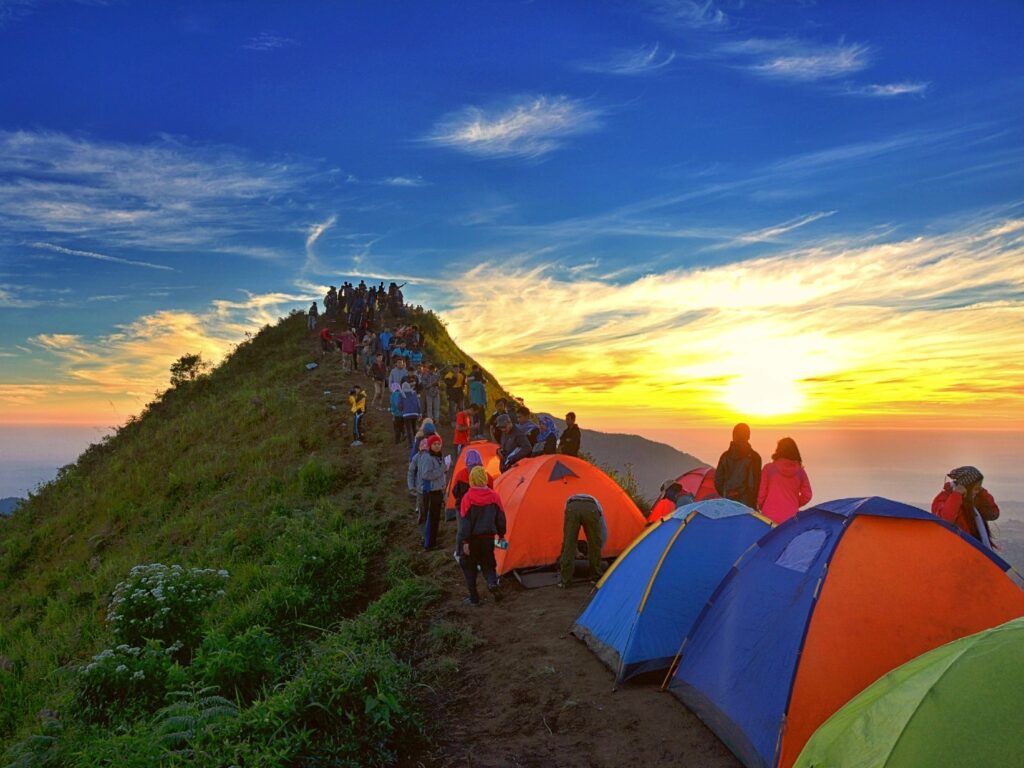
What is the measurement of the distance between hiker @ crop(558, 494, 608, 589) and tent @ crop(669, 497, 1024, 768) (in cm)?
413

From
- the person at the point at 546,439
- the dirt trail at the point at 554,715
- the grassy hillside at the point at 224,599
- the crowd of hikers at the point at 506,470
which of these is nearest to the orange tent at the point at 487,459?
the crowd of hikers at the point at 506,470

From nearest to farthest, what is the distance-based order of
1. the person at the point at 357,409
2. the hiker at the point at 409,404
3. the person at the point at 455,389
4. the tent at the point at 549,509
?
1. the tent at the point at 549,509
2. the hiker at the point at 409,404
3. the person at the point at 357,409
4. the person at the point at 455,389

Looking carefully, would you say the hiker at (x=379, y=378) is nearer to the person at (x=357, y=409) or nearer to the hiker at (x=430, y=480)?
the person at (x=357, y=409)

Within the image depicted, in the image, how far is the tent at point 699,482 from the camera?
15367 mm

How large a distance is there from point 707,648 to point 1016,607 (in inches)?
103

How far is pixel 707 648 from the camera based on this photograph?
645cm

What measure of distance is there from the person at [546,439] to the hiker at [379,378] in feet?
34.9

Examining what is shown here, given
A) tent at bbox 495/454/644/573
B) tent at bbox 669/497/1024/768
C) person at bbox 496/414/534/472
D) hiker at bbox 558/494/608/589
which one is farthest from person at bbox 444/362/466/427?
tent at bbox 669/497/1024/768

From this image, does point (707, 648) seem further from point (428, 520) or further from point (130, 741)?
point (428, 520)

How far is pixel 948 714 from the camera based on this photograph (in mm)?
3492

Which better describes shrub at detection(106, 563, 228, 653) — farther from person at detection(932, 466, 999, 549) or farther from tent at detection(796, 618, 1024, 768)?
person at detection(932, 466, 999, 549)

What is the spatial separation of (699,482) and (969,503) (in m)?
8.80

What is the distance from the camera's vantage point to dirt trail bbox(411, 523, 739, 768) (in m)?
5.86

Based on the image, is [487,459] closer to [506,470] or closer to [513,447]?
[513,447]
